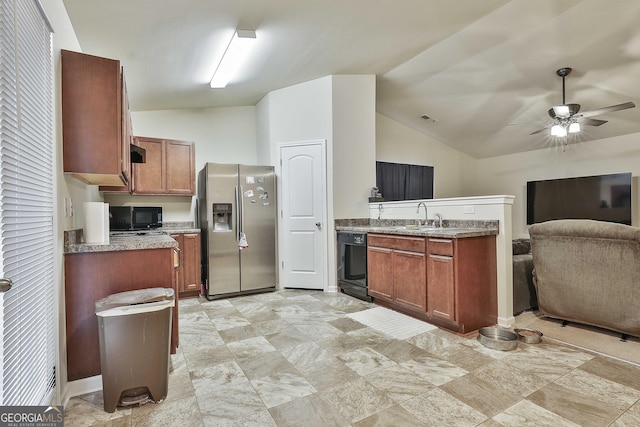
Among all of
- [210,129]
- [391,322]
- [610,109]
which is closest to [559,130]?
[610,109]

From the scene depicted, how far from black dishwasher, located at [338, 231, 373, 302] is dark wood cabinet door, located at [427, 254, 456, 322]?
106 centimetres

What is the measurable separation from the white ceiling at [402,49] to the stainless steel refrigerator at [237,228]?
1231mm

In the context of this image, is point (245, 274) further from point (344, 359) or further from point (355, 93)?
point (355, 93)

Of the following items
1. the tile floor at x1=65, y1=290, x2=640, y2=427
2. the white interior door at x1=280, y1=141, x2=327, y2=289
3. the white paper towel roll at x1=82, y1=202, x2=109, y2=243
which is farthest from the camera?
the white interior door at x1=280, y1=141, x2=327, y2=289

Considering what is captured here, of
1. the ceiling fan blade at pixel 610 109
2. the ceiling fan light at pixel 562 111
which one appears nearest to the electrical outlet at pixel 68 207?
the ceiling fan light at pixel 562 111

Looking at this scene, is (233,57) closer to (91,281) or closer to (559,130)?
(91,281)

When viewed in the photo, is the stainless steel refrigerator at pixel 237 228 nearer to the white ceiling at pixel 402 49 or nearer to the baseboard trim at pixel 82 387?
the white ceiling at pixel 402 49

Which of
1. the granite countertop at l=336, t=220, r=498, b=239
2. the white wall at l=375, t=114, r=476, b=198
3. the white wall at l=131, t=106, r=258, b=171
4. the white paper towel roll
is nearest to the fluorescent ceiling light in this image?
the white wall at l=131, t=106, r=258, b=171

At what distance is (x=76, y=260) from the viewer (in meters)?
2.09

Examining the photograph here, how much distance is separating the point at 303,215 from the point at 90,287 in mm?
2943

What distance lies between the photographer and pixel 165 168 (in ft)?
15.3

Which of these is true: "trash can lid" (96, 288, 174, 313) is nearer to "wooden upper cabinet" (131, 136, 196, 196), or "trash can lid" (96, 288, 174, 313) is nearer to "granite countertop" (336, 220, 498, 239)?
"granite countertop" (336, 220, 498, 239)

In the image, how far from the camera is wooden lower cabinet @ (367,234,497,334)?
2.92 m

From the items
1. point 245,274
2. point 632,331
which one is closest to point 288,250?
point 245,274
